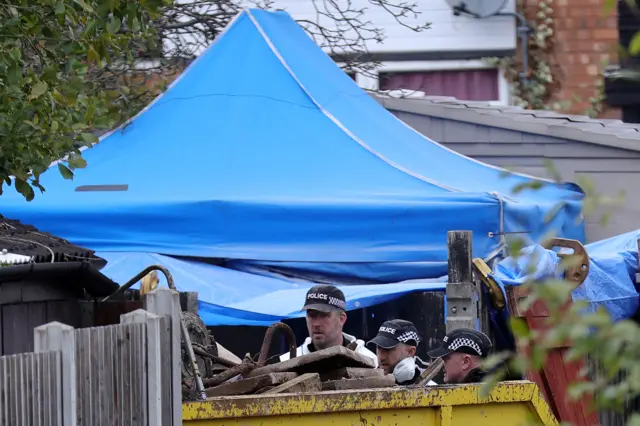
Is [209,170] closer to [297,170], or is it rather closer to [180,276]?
[297,170]

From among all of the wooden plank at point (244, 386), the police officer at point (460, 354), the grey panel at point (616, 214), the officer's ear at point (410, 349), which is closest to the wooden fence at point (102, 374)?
the wooden plank at point (244, 386)

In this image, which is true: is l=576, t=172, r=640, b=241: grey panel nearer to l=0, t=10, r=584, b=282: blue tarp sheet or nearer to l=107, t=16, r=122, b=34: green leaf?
l=0, t=10, r=584, b=282: blue tarp sheet

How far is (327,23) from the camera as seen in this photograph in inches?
704

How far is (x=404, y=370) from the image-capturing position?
7.15 metres

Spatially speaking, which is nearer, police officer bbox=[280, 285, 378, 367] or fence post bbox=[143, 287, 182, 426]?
fence post bbox=[143, 287, 182, 426]

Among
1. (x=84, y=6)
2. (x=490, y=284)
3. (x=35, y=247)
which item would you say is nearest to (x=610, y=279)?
(x=490, y=284)

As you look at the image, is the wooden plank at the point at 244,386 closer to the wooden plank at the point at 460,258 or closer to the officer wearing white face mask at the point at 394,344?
the officer wearing white face mask at the point at 394,344

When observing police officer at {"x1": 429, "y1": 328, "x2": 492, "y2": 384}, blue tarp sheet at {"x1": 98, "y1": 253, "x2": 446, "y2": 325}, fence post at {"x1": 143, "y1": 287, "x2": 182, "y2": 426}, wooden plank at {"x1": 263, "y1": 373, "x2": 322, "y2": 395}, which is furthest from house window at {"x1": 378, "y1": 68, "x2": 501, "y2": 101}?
fence post at {"x1": 143, "y1": 287, "x2": 182, "y2": 426}

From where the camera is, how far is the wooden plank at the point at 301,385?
552 cm

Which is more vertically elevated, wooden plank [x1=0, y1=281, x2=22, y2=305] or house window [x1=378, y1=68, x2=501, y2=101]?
house window [x1=378, y1=68, x2=501, y2=101]

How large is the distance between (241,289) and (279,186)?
1171mm

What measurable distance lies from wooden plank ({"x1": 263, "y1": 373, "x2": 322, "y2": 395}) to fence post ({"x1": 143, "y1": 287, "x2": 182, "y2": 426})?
61 centimetres

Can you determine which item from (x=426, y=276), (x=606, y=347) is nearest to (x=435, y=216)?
(x=426, y=276)

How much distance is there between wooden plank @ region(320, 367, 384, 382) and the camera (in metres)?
5.92
